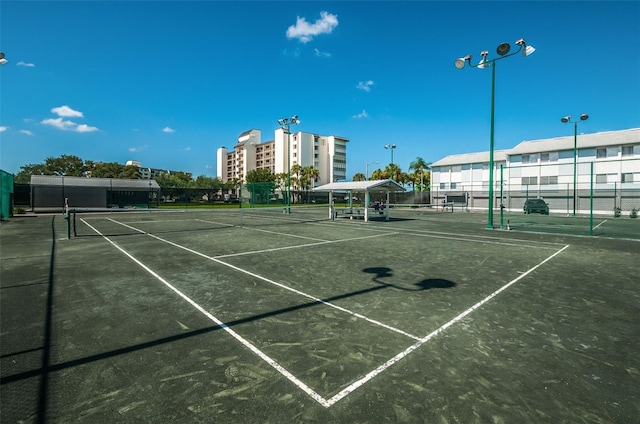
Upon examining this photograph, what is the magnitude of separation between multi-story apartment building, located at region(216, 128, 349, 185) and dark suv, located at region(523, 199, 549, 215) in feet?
287

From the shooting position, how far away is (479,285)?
6.85m

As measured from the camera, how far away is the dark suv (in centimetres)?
3259

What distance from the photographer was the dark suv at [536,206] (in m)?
32.6

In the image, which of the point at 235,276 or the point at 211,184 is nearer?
the point at 235,276

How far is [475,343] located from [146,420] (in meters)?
3.95

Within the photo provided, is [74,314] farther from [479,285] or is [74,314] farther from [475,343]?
[479,285]

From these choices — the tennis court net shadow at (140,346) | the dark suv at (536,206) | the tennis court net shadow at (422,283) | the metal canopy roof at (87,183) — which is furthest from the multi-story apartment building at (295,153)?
the tennis court net shadow at (140,346)

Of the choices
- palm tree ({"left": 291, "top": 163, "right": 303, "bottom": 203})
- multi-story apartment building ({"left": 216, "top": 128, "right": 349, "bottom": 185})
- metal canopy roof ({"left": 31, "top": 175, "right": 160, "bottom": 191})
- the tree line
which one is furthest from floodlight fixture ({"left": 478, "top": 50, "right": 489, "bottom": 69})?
multi-story apartment building ({"left": 216, "top": 128, "right": 349, "bottom": 185})

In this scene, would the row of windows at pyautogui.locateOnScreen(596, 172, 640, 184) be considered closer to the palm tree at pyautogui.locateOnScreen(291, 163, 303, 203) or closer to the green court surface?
the green court surface

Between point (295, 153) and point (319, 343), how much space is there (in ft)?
395

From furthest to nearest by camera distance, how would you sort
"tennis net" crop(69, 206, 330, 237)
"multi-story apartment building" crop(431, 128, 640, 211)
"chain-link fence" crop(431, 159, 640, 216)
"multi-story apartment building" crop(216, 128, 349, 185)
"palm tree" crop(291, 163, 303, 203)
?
"multi-story apartment building" crop(216, 128, 349, 185) → "palm tree" crop(291, 163, 303, 203) → "multi-story apartment building" crop(431, 128, 640, 211) → "chain-link fence" crop(431, 159, 640, 216) → "tennis net" crop(69, 206, 330, 237)

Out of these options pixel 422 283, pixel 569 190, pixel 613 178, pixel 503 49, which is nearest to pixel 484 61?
pixel 503 49

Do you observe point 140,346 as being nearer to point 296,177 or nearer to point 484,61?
point 484,61

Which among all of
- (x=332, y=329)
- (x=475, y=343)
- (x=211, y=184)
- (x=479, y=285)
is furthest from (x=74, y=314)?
(x=211, y=184)
